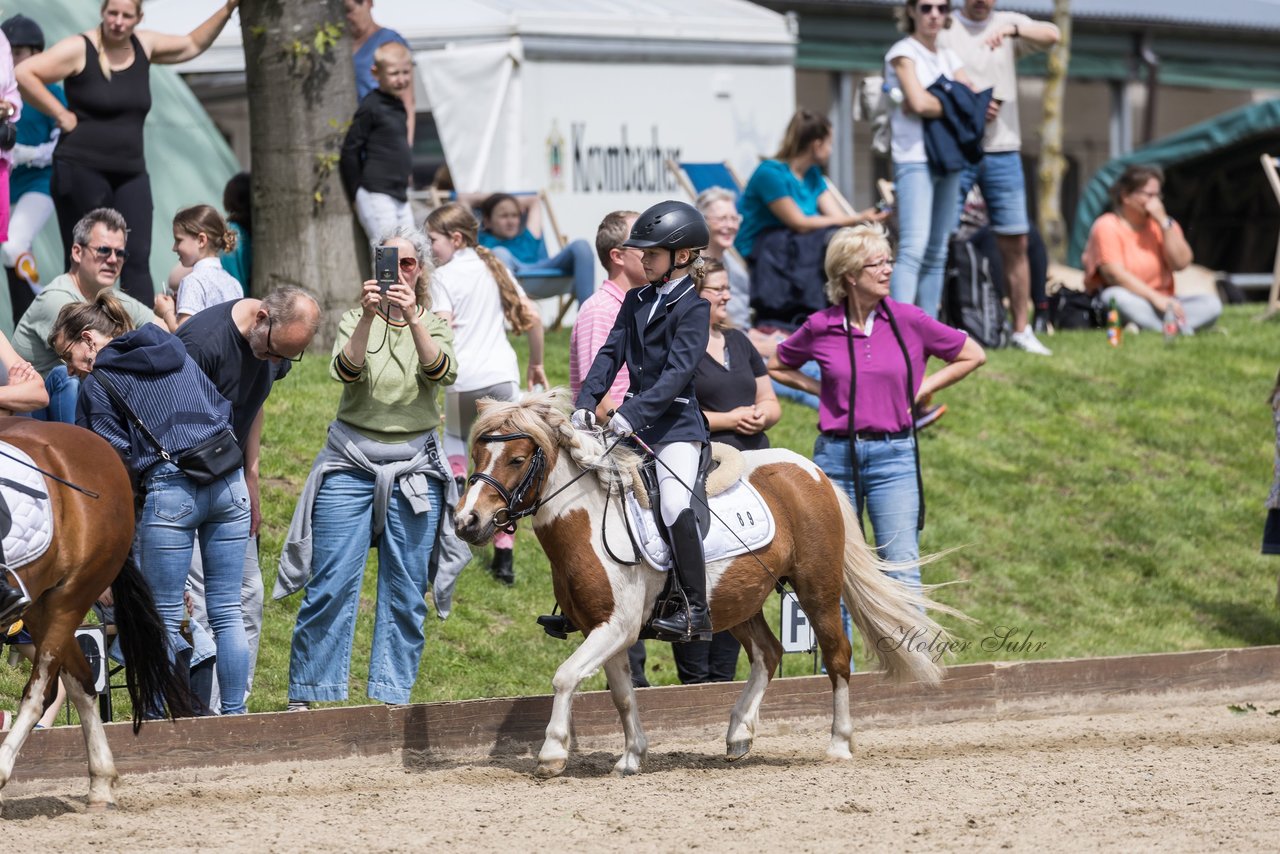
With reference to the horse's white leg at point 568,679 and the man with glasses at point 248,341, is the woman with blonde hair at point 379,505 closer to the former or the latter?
the man with glasses at point 248,341

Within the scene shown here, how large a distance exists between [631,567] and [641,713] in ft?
3.77

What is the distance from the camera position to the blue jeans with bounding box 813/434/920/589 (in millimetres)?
8039

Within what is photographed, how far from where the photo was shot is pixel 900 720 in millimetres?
8172

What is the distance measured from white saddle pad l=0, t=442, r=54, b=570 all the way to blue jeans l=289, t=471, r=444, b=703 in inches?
52.1

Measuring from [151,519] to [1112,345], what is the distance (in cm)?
918

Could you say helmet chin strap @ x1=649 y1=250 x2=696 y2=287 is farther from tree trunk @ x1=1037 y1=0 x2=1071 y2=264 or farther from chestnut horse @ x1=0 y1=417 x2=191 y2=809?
tree trunk @ x1=1037 y1=0 x2=1071 y2=264

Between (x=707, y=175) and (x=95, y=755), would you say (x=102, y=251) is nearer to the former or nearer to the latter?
(x=95, y=755)

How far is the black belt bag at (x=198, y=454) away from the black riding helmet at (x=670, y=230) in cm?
176

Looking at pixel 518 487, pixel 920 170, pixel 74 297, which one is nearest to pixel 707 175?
pixel 920 170

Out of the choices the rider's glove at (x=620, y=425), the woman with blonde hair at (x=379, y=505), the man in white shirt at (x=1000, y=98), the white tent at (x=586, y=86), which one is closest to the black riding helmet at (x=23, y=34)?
the woman with blonde hair at (x=379, y=505)

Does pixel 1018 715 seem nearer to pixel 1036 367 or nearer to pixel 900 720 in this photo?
pixel 900 720

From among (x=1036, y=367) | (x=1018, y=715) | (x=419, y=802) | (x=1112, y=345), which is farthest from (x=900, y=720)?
(x=1112, y=345)

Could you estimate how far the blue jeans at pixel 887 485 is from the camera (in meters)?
8.04

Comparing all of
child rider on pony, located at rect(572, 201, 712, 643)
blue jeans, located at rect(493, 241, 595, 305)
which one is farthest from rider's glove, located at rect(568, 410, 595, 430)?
blue jeans, located at rect(493, 241, 595, 305)
